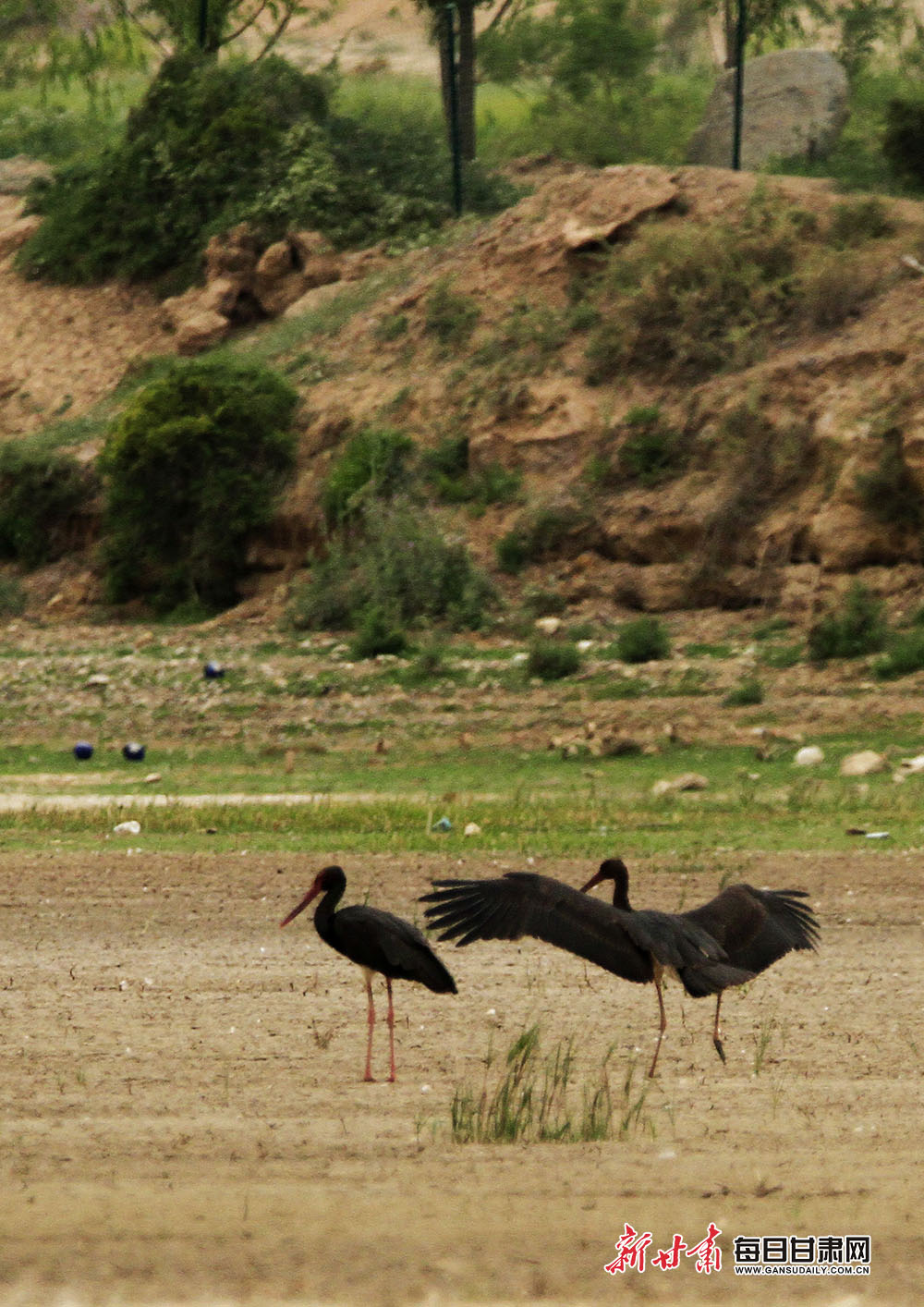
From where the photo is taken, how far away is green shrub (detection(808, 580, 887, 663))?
18.3 metres

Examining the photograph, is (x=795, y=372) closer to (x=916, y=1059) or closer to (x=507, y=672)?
(x=507, y=672)

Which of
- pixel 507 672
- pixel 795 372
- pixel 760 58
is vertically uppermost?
pixel 760 58

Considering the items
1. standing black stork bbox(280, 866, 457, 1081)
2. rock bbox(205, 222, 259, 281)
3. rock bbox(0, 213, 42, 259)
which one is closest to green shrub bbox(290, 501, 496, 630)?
rock bbox(205, 222, 259, 281)

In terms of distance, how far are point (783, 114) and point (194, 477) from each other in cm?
1216

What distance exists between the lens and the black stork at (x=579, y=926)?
6.27 meters

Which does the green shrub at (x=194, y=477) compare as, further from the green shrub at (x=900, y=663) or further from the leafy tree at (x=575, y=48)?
the leafy tree at (x=575, y=48)

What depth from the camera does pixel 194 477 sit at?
85.1 ft

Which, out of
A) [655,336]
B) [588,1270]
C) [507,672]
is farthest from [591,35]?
[588,1270]

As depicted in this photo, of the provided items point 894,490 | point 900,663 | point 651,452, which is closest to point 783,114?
point 651,452

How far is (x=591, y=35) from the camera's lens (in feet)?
122

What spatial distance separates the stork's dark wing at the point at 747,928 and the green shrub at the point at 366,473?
57.3 feet

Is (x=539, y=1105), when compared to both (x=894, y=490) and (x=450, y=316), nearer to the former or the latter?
(x=894, y=490)

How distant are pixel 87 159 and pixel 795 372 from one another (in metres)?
17.6

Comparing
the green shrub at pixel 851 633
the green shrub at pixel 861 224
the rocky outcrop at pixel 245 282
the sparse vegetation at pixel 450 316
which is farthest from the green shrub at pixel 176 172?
the green shrub at pixel 851 633
